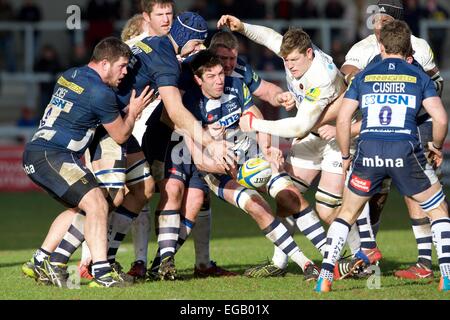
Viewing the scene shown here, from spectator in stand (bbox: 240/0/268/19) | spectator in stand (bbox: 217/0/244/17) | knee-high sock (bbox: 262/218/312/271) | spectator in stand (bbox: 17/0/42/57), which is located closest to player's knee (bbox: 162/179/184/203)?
knee-high sock (bbox: 262/218/312/271)

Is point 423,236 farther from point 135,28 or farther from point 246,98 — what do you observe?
point 135,28

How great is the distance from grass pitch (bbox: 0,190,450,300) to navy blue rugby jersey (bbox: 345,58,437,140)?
1435 millimetres

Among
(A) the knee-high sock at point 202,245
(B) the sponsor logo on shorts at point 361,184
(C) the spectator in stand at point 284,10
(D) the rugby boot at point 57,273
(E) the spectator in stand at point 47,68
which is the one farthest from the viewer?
(C) the spectator in stand at point 284,10

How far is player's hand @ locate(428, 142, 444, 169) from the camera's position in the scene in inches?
393

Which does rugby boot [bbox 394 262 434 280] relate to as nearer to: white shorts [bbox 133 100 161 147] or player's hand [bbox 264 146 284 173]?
player's hand [bbox 264 146 284 173]

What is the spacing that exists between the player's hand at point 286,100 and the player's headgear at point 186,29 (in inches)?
41.3

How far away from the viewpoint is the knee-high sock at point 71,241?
33.3ft

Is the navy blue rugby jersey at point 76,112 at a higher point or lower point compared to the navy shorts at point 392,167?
higher

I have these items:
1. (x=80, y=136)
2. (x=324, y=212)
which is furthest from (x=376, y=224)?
(x=80, y=136)

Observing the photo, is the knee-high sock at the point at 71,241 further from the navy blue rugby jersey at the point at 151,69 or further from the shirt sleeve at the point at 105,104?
the navy blue rugby jersey at the point at 151,69

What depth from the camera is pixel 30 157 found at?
10000 millimetres

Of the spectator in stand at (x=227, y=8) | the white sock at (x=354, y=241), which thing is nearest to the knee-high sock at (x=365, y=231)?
the white sock at (x=354, y=241)

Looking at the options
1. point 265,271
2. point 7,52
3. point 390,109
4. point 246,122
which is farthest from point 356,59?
point 7,52
